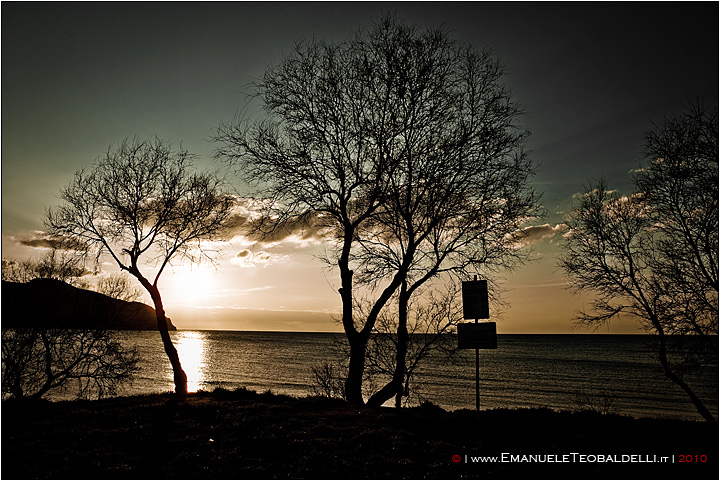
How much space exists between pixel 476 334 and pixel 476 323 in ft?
0.91

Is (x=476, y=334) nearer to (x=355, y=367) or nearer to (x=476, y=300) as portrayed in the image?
(x=476, y=300)

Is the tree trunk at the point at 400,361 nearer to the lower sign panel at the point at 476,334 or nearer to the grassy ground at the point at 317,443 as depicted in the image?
the grassy ground at the point at 317,443

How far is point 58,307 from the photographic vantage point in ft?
80.3

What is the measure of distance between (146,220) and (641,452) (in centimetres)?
1533

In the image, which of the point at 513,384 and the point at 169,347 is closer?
the point at 169,347

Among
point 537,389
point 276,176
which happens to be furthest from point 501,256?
point 537,389

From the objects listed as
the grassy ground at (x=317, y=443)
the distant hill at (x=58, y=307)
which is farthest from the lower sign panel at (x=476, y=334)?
the distant hill at (x=58, y=307)

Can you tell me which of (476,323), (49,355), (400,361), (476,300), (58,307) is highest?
(476,300)

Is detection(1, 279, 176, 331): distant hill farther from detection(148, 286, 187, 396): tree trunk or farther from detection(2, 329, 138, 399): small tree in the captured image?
detection(148, 286, 187, 396): tree trunk

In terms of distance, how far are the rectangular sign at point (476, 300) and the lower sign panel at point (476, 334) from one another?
14.2 inches

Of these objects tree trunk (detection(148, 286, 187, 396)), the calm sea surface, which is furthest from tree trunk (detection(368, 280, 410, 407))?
the calm sea surface

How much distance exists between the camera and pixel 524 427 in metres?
9.82

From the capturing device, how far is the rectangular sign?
10.8 metres

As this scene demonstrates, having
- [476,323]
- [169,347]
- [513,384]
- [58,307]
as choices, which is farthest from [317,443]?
[513,384]
